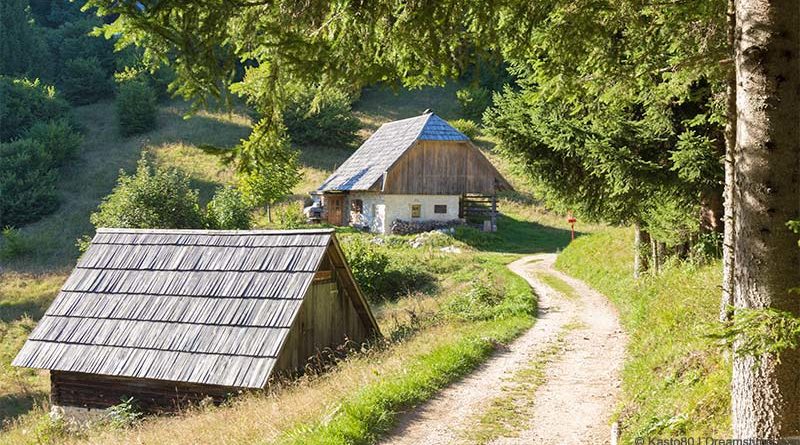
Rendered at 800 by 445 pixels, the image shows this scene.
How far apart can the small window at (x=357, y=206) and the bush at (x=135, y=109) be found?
2603 cm

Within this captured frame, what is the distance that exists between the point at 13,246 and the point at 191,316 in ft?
98.8

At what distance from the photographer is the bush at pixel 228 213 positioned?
32250 millimetres

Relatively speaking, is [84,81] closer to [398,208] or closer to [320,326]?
[398,208]

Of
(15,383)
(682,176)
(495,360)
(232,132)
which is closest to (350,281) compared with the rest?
(495,360)

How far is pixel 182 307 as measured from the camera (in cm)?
1357

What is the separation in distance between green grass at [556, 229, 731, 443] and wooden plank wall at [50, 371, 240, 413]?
7349mm

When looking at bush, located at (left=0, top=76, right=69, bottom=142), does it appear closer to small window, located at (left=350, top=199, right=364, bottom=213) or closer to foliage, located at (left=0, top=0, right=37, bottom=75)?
foliage, located at (left=0, top=0, right=37, bottom=75)

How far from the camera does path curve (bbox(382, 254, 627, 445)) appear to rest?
7.53 m

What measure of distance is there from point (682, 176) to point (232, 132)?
48.9m

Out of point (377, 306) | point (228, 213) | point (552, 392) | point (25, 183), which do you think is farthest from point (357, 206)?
point (552, 392)

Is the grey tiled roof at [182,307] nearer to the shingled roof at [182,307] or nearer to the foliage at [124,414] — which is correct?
the shingled roof at [182,307]

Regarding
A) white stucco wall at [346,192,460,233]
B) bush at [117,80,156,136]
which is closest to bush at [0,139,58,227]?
bush at [117,80,156,136]

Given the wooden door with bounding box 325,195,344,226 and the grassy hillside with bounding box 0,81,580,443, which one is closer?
the grassy hillside with bounding box 0,81,580,443

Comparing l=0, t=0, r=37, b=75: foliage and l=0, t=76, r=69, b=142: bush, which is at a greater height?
l=0, t=0, r=37, b=75: foliage
